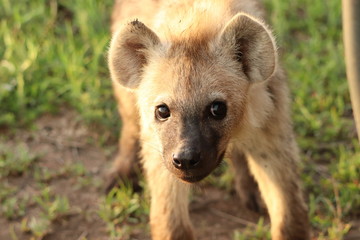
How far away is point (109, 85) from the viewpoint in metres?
5.82

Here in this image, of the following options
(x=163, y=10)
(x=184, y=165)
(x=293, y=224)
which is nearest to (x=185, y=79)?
(x=184, y=165)

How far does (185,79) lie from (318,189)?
1838 mm

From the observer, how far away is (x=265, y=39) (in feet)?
11.4

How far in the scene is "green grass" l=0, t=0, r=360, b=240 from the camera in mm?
4742

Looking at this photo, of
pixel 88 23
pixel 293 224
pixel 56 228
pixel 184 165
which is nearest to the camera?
pixel 184 165

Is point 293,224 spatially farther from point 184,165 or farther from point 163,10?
point 163,10

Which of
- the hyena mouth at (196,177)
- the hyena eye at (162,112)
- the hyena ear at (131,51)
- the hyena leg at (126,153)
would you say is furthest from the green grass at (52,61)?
the hyena mouth at (196,177)

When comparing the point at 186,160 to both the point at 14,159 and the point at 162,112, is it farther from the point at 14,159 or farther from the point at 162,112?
the point at 14,159

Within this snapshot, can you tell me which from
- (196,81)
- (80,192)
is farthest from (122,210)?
(196,81)

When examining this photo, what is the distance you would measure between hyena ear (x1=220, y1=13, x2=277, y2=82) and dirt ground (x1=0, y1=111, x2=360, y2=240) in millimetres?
1121

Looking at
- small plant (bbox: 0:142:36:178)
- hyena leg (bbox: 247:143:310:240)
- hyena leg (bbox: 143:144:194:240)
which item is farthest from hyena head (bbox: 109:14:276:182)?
small plant (bbox: 0:142:36:178)

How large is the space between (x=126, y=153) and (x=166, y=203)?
122cm

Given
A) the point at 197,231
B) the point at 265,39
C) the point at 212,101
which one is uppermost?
the point at 265,39

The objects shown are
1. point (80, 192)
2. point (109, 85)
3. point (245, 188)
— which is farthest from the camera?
point (109, 85)
